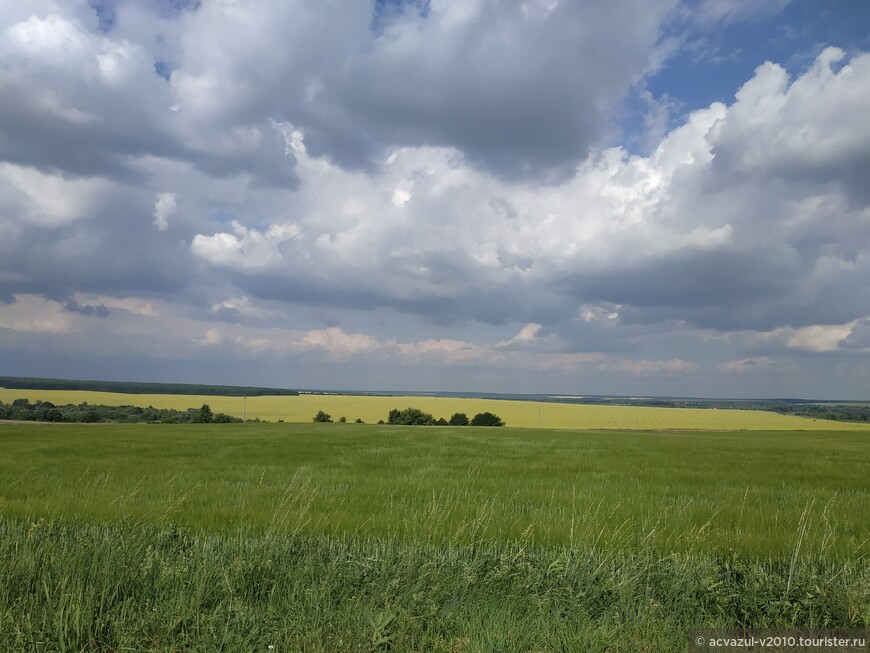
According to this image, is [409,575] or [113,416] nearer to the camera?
[409,575]

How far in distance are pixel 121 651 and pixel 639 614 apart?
4.23m

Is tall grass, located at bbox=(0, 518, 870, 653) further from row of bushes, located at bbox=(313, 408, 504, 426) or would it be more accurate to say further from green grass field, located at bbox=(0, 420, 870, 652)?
row of bushes, located at bbox=(313, 408, 504, 426)

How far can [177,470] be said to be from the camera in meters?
16.3

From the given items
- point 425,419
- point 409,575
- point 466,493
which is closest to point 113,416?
point 425,419

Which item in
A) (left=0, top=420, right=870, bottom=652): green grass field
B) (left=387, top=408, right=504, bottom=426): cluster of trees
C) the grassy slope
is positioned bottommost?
(left=387, top=408, right=504, bottom=426): cluster of trees

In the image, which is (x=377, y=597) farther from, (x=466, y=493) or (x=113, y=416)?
(x=113, y=416)

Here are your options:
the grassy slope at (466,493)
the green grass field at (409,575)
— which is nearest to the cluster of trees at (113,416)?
the grassy slope at (466,493)

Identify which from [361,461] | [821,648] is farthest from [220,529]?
[361,461]

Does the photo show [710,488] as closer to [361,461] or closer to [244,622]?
[361,461]

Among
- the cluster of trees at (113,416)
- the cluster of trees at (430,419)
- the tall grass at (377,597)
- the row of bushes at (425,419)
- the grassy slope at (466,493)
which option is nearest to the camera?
the tall grass at (377,597)

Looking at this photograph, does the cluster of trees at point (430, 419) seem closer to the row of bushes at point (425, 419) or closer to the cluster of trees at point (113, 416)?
the row of bushes at point (425, 419)

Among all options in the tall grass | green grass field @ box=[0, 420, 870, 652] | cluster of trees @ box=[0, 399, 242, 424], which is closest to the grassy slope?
green grass field @ box=[0, 420, 870, 652]

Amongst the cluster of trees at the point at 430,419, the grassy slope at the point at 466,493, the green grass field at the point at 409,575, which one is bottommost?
the cluster of trees at the point at 430,419

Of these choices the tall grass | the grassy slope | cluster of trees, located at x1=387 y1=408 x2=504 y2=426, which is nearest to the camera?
the tall grass
